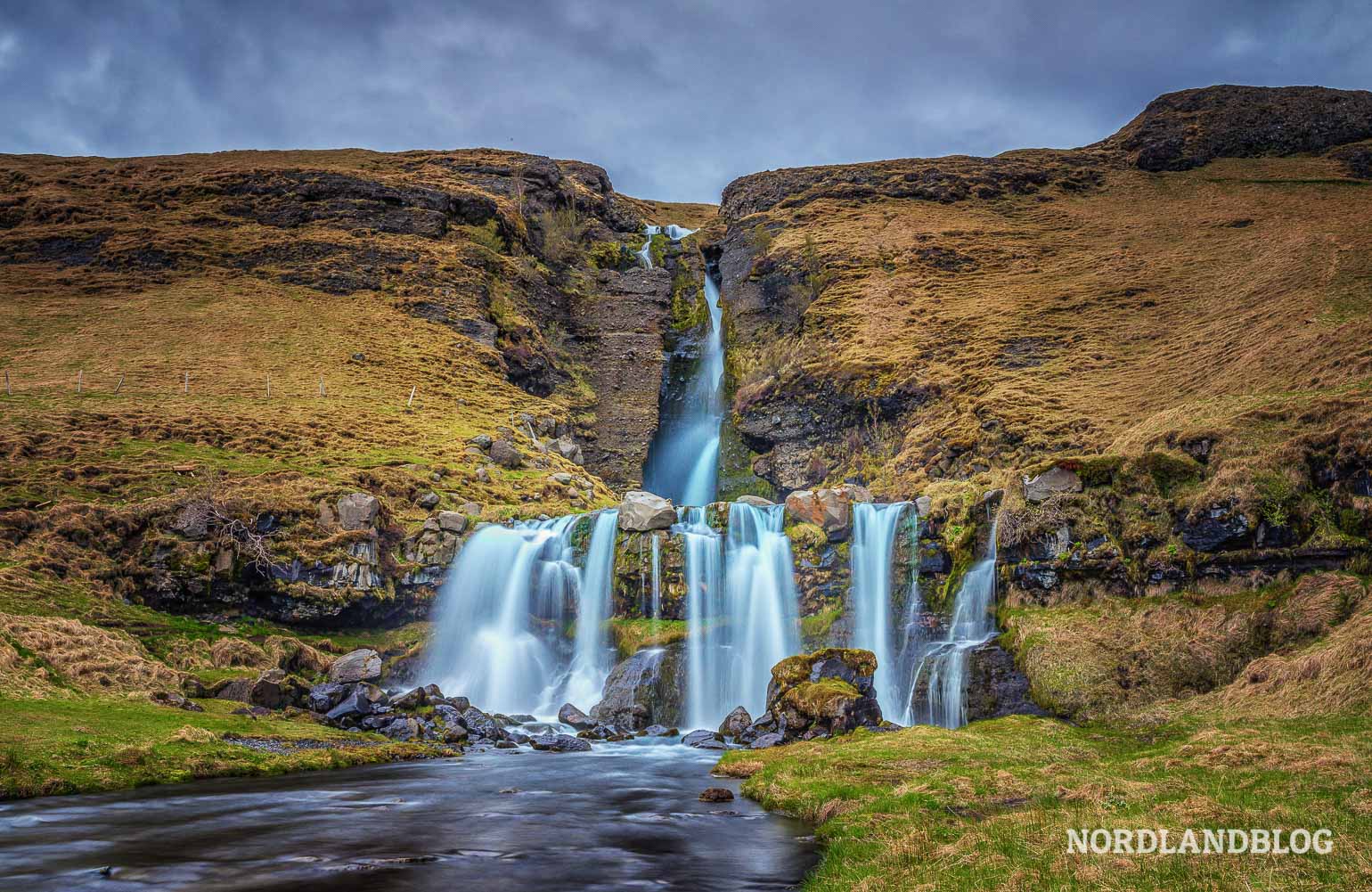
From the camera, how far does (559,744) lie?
2386 cm

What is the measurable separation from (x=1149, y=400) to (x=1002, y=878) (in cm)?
3518

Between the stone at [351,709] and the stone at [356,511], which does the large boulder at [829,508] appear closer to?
the stone at [356,511]

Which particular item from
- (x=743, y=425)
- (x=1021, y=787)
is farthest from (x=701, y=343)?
(x=1021, y=787)

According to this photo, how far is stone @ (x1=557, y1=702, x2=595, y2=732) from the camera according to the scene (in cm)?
2706

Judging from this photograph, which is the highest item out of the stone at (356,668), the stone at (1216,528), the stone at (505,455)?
the stone at (505,455)

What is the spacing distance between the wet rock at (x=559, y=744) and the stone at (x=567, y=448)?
29.2 metres

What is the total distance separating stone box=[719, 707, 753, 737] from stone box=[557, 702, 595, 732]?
499 cm

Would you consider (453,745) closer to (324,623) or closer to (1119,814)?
(324,623)

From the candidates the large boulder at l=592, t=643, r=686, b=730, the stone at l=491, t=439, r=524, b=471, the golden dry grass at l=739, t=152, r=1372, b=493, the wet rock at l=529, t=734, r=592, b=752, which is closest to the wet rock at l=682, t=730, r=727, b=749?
the large boulder at l=592, t=643, r=686, b=730

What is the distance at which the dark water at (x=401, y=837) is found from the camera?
9.77 m

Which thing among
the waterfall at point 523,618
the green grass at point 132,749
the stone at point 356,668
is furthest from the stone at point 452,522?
the green grass at point 132,749

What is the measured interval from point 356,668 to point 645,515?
13.2 metres

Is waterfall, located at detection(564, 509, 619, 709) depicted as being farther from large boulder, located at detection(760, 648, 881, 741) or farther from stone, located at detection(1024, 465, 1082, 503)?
stone, located at detection(1024, 465, 1082, 503)

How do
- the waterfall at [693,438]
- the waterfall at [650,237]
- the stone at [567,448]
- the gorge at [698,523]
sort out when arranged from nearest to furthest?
the gorge at [698,523] → the stone at [567,448] → the waterfall at [693,438] → the waterfall at [650,237]
